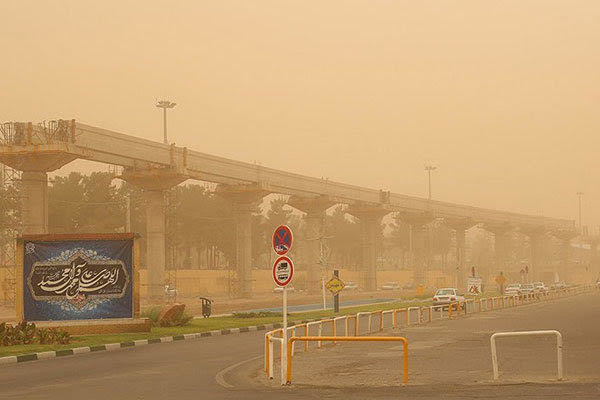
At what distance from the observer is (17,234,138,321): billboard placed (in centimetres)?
3138

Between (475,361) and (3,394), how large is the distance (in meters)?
10.1

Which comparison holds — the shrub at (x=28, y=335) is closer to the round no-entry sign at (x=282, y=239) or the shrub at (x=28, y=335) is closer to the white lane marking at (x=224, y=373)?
the white lane marking at (x=224, y=373)

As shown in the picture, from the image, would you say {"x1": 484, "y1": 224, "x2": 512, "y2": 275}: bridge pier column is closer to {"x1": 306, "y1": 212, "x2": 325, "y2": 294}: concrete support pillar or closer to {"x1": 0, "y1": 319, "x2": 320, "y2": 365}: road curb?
{"x1": 306, "y1": 212, "x2": 325, "y2": 294}: concrete support pillar

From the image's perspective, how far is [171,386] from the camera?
16.2 metres

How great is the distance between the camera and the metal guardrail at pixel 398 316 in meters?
17.8

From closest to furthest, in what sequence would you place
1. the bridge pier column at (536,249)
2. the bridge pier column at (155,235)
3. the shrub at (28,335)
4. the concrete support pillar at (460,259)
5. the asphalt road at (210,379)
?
the asphalt road at (210,379) → the shrub at (28,335) → the bridge pier column at (155,235) → the concrete support pillar at (460,259) → the bridge pier column at (536,249)

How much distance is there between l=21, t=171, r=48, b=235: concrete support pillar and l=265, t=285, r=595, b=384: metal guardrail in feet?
72.5

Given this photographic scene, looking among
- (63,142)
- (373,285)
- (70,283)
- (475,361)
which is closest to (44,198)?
(63,142)

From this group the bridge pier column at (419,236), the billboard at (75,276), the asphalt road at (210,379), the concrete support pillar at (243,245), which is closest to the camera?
the asphalt road at (210,379)

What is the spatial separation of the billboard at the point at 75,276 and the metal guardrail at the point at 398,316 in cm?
568

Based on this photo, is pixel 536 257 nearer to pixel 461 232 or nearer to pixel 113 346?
pixel 461 232

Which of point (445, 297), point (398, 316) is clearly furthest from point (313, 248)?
point (398, 316)

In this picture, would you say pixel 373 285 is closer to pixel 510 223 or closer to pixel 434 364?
pixel 510 223

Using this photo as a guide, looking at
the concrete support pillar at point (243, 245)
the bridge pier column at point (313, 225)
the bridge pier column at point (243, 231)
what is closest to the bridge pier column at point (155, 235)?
the bridge pier column at point (243, 231)
